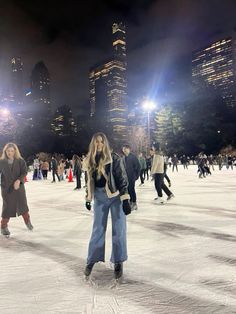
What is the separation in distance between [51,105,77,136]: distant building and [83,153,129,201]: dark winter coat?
72.1m

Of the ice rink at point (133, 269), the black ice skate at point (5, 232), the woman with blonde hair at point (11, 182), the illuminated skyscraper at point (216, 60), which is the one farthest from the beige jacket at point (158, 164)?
the illuminated skyscraper at point (216, 60)

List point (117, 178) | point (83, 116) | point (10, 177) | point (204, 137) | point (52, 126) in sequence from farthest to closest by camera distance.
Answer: point (83, 116)
point (52, 126)
point (204, 137)
point (10, 177)
point (117, 178)

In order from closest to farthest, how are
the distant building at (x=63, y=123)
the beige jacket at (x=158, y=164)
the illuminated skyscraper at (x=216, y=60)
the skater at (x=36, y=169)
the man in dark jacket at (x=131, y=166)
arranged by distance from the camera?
the man in dark jacket at (x=131, y=166)
the beige jacket at (x=158, y=164)
the skater at (x=36, y=169)
the distant building at (x=63, y=123)
the illuminated skyscraper at (x=216, y=60)

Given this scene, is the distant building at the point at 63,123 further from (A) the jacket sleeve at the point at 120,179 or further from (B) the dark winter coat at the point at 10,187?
(A) the jacket sleeve at the point at 120,179

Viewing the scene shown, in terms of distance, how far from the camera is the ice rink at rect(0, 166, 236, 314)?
11.7ft

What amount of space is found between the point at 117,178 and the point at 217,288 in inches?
57.0

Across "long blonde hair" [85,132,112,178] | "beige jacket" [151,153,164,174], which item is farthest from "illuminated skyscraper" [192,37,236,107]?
"long blonde hair" [85,132,112,178]

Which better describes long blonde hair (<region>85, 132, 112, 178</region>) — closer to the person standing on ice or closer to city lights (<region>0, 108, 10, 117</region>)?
the person standing on ice

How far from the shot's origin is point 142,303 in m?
3.60

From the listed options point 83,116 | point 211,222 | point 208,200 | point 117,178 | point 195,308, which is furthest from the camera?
point 83,116

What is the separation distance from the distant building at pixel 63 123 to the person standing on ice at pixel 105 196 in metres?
72.1

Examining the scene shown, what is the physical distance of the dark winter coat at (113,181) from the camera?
14.0 feet

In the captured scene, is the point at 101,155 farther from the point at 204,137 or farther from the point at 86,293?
the point at 204,137

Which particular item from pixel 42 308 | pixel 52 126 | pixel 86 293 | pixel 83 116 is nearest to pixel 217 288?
pixel 86 293
